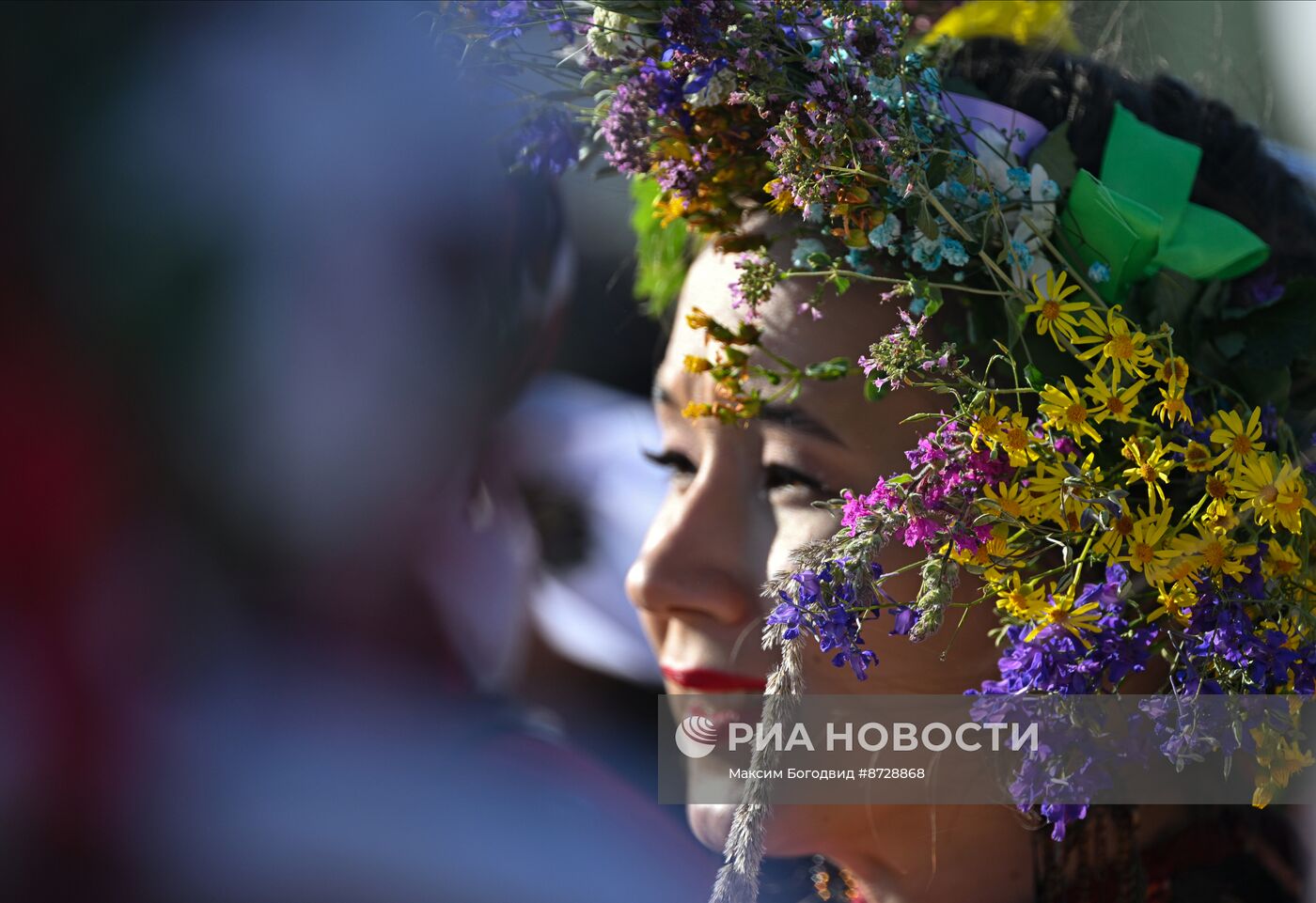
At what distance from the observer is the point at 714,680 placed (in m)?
1.12

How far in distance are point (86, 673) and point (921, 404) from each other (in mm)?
1273

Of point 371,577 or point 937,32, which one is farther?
point 371,577

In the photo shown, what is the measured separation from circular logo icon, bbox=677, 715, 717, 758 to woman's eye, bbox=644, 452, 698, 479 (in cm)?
27

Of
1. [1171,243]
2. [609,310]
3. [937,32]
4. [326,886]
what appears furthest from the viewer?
[609,310]

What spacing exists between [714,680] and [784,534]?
0.17m

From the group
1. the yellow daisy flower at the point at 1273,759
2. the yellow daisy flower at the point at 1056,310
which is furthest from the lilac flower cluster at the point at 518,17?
the yellow daisy flower at the point at 1273,759

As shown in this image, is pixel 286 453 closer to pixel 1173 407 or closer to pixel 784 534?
pixel 784 534

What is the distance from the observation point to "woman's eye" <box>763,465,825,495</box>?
1.08 m

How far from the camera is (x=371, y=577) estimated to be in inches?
77.9

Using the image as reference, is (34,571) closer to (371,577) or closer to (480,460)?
(371,577)

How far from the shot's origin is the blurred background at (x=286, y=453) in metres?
1.57

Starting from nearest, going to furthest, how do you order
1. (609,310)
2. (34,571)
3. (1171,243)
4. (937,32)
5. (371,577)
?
(1171,243) → (937,32) → (34,571) → (371,577) → (609,310)

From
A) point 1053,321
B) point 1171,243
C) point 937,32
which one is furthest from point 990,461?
point 937,32

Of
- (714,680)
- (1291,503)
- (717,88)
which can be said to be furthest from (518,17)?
(1291,503)
